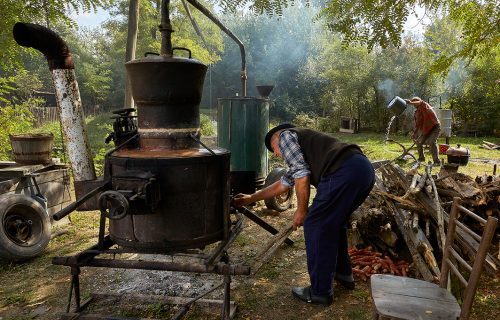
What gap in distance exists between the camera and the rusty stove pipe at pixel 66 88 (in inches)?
115

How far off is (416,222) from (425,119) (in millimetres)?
6443

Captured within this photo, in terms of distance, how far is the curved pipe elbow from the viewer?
2.86 m

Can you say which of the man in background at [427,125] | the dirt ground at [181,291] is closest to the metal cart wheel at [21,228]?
the dirt ground at [181,291]

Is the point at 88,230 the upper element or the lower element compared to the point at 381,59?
lower

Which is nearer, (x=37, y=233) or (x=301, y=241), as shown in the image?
(x=37, y=233)

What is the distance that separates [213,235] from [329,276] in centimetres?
115

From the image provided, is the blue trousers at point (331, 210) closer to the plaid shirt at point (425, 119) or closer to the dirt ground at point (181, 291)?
the dirt ground at point (181, 291)

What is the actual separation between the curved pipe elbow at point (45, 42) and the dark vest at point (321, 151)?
2.19 m

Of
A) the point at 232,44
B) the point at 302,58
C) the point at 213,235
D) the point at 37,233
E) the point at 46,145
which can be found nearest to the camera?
the point at 213,235

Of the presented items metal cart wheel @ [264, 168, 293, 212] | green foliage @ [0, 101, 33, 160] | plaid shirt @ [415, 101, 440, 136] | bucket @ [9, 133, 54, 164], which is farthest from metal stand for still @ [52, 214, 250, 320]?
plaid shirt @ [415, 101, 440, 136]

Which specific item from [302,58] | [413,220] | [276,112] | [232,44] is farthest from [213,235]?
[232,44]

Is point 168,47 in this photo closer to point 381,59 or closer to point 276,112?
point 381,59

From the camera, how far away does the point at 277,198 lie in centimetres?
600

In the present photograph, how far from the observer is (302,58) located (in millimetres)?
27844
